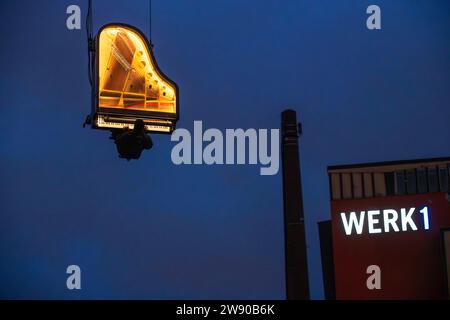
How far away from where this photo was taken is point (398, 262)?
30.2ft

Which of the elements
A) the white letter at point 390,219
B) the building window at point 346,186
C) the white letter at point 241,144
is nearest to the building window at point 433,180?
the white letter at point 390,219

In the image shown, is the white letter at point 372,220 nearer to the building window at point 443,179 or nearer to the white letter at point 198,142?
the building window at point 443,179

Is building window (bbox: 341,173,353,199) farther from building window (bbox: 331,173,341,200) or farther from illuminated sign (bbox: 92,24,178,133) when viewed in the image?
illuminated sign (bbox: 92,24,178,133)

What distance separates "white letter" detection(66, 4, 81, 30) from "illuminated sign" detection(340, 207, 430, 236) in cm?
438

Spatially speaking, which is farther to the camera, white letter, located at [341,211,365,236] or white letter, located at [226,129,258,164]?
white letter, located at [341,211,365,236]

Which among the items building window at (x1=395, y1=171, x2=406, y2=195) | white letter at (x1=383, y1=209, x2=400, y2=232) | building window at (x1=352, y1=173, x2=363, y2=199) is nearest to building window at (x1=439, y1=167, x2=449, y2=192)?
building window at (x1=395, y1=171, x2=406, y2=195)

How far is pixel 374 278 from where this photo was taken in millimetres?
9172

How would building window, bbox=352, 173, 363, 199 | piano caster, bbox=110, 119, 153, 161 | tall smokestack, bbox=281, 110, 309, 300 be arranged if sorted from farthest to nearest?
building window, bbox=352, 173, 363, 199 < tall smokestack, bbox=281, 110, 309, 300 < piano caster, bbox=110, 119, 153, 161

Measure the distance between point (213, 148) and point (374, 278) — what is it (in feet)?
9.39

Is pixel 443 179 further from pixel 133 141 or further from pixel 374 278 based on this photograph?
pixel 133 141

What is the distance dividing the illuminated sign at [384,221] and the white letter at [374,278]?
52cm

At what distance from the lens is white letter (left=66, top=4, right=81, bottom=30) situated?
8234 millimetres

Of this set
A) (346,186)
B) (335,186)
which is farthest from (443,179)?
(335,186)
